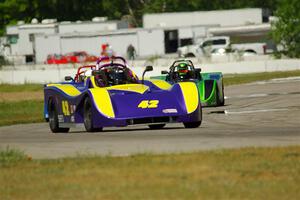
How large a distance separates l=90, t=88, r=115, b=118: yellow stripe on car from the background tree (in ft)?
138

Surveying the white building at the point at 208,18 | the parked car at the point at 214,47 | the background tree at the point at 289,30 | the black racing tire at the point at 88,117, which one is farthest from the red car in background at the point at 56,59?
the black racing tire at the point at 88,117

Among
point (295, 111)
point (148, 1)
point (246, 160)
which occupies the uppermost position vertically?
point (246, 160)

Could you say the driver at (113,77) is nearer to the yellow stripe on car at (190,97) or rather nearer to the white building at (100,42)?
the yellow stripe on car at (190,97)

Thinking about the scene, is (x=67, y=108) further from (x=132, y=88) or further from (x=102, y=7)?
(x=102, y=7)

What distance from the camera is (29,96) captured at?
46156mm

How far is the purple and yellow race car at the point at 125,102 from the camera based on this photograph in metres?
21.0

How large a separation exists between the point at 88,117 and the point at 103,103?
747 mm

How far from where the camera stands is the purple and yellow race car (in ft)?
69.1

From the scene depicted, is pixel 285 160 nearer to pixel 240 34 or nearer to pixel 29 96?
pixel 29 96

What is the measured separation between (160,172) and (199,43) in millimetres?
66750

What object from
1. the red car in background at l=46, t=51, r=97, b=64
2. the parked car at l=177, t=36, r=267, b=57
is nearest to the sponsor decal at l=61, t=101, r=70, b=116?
the red car in background at l=46, t=51, r=97, b=64

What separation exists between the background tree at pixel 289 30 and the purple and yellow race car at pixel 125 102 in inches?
1603

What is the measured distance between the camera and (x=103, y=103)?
21344 millimetres

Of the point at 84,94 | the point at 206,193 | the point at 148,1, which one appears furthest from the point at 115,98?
the point at 148,1
